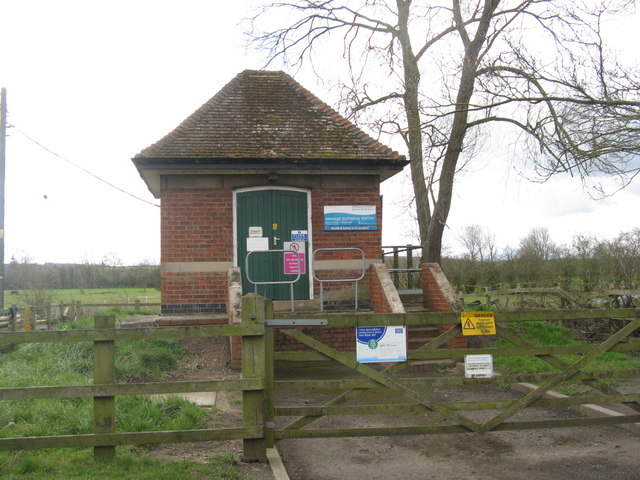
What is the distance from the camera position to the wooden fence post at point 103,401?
4605 millimetres

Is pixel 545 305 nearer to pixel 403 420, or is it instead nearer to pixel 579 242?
pixel 579 242

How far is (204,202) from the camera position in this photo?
11.4 m

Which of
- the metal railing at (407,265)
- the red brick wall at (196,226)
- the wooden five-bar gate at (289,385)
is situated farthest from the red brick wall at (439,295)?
the wooden five-bar gate at (289,385)

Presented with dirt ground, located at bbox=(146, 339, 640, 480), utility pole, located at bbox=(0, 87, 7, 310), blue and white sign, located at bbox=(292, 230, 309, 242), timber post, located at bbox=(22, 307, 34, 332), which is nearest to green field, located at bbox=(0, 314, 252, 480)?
dirt ground, located at bbox=(146, 339, 640, 480)

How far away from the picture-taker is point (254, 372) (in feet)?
15.8

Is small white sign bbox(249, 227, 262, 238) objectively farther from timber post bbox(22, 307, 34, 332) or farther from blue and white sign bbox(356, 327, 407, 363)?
timber post bbox(22, 307, 34, 332)

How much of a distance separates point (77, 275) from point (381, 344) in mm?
28503

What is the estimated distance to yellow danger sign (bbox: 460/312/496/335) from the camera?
522 cm

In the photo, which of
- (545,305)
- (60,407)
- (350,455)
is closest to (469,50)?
(545,305)

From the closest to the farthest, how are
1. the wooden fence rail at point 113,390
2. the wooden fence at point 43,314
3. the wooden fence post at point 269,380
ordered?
the wooden fence rail at point 113,390, the wooden fence post at point 269,380, the wooden fence at point 43,314

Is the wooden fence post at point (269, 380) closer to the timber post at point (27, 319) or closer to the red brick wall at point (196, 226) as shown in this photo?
the red brick wall at point (196, 226)

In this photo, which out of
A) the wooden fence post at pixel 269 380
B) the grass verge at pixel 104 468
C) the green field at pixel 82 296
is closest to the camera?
the grass verge at pixel 104 468

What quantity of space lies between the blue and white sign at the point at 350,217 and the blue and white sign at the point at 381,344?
647 cm

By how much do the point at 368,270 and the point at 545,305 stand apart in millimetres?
7064
